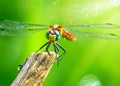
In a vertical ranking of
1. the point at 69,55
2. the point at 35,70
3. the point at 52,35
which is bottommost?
the point at 69,55

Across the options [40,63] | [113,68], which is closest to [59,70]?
[113,68]

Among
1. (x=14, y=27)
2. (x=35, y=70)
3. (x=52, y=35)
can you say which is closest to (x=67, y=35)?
(x=52, y=35)

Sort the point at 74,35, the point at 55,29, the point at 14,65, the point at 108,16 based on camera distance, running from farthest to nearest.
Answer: the point at 14,65 < the point at 108,16 < the point at 74,35 < the point at 55,29

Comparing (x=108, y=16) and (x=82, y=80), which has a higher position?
(x=108, y=16)

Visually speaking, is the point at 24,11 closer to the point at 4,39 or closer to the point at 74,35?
the point at 4,39

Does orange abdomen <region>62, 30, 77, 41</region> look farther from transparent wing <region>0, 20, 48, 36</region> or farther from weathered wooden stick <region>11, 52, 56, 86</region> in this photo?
weathered wooden stick <region>11, 52, 56, 86</region>

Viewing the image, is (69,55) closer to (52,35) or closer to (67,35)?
(67,35)

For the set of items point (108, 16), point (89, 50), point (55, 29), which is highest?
point (55, 29)

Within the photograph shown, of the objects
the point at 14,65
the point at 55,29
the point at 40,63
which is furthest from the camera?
the point at 14,65

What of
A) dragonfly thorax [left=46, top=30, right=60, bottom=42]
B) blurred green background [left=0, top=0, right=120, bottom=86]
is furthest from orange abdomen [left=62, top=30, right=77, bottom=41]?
blurred green background [left=0, top=0, right=120, bottom=86]
